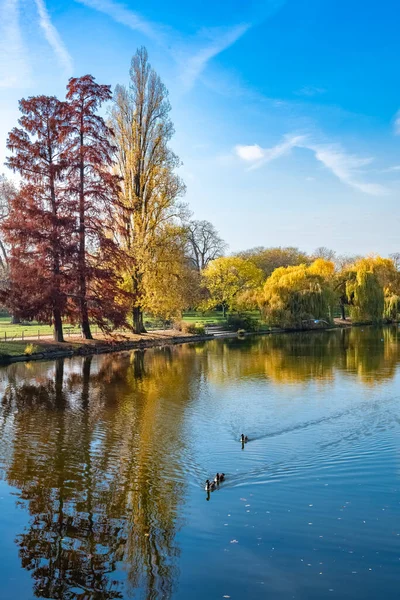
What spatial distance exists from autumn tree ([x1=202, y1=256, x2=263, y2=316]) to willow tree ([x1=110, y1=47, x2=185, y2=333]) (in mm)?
19215

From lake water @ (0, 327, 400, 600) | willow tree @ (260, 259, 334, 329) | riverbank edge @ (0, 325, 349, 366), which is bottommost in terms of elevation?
lake water @ (0, 327, 400, 600)

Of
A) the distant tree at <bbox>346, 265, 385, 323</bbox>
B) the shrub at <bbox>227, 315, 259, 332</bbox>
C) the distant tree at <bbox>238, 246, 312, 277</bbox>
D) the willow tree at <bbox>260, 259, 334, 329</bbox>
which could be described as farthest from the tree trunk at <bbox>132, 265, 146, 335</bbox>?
the distant tree at <bbox>238, 246, 312, 277</bbox>

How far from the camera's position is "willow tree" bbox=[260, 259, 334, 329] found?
5097cm

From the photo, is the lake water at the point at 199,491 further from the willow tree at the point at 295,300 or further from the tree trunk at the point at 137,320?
the willow tree at the point at 295,300

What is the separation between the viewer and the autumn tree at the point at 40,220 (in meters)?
30.7

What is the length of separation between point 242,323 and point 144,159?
1803 cm

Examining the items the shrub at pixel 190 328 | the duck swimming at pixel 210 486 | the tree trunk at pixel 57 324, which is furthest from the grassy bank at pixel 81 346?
the duck swimming at pixel 210 486

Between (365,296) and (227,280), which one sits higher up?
(227,280)

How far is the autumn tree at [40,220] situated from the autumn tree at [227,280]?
27980mm

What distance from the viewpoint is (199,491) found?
1040 cm

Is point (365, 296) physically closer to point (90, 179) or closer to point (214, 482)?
point (90, 179)

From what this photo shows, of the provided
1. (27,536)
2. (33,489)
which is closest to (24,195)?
(33,489)

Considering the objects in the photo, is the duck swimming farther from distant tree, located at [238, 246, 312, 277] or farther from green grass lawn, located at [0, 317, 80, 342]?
distant tree, located at [238, 246, 312, 277]

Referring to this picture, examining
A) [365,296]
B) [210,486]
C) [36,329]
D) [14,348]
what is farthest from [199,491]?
[365,296]
